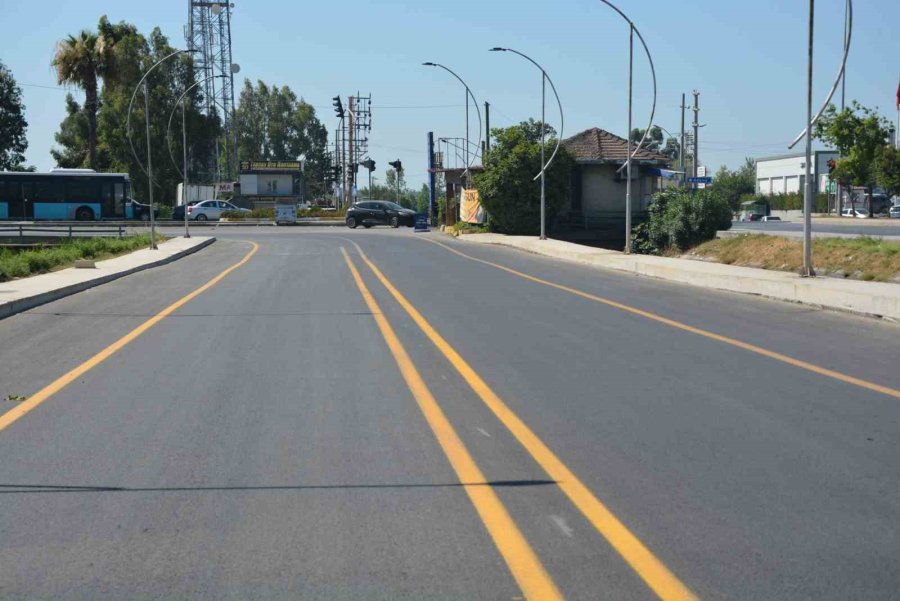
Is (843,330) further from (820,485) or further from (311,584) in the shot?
(311,584)

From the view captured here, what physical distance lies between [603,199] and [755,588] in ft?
163

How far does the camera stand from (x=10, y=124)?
3450 inches

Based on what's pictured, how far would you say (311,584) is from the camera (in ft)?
14.9

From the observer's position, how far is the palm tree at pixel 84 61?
68.3 metres

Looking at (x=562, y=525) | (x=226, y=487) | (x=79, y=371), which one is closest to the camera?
(x=562, y=525)

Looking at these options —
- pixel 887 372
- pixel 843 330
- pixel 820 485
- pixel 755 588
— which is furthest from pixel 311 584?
pixel 843 330

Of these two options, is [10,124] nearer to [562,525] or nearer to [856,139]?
[856,139]

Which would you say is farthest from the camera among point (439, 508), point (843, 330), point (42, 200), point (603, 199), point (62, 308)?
point (42, 200)

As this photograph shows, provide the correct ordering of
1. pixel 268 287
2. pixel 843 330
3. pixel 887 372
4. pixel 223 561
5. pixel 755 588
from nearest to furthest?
pixel 755 588, pixel 223 561, pixel 887 372, pixel 843 330, pixel 268 287

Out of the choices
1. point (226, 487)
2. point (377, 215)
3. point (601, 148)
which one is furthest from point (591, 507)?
point (377, 215)

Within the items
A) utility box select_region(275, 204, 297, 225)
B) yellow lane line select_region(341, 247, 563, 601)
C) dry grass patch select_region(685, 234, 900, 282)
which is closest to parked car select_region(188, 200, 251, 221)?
utility box select_region(275, 204, 297, 225)

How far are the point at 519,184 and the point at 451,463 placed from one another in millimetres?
43599

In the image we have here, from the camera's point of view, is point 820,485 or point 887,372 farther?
point 887,372

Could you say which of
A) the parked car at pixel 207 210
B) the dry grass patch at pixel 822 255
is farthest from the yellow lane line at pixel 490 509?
the parked car at pixel 207 210
